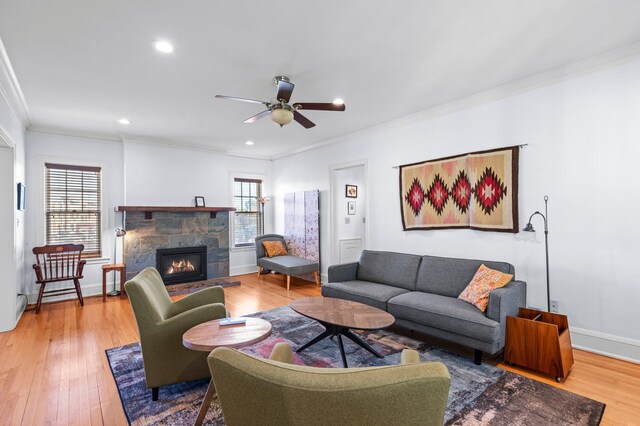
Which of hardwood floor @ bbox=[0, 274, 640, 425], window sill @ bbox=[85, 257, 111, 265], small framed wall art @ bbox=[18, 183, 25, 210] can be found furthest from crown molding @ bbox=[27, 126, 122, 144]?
hardwood floor @ bbox=[0, 274, 640, 425]

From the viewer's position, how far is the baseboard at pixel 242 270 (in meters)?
6.79

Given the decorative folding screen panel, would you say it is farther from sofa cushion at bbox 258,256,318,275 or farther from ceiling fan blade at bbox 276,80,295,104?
ceiling fan blade at bbox 276,80,295,104

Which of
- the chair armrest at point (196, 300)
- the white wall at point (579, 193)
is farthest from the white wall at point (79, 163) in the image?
the white wall at point (579, 193)

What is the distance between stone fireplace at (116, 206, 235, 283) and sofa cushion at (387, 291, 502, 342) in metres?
4.10

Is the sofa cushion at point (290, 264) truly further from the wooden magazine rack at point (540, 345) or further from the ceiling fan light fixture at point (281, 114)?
the wooden magazine rack at point (540, 345)

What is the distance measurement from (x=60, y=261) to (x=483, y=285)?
6.00 m

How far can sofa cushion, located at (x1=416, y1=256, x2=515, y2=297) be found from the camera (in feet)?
11.1

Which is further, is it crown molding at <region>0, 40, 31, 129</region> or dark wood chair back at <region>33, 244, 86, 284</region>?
dark wood chair back at <region>33, 244, 86, 284</region>

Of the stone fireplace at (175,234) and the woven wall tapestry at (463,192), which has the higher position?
the woven wall tapestry at (463,192)

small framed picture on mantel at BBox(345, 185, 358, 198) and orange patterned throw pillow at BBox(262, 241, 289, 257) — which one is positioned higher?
small framed picture on mantel at BBox(345, 185, 358, 198)

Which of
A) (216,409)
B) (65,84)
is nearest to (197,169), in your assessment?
(65,84)

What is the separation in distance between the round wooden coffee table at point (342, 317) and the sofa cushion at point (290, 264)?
2.24 m

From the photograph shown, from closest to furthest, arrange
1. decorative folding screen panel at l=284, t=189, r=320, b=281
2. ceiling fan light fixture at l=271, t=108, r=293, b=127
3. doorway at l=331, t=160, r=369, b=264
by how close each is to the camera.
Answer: ceiling fan light fixture at l=271, t=108, r=293, b=127
doorway at l=331, t=160, r=369, b=264
decorative folding screen panel at l=284, t=189, r=320, b=281

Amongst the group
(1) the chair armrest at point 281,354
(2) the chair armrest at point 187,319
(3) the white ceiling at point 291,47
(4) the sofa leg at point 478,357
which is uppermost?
(3) the white ceiling at point 291,47
